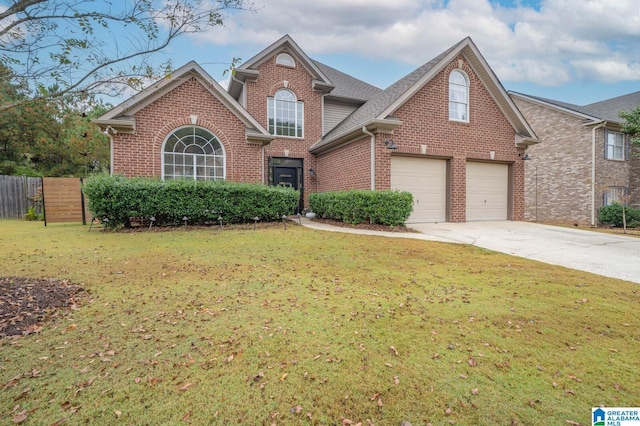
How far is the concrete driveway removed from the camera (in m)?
6.08

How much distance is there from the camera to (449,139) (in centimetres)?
1250

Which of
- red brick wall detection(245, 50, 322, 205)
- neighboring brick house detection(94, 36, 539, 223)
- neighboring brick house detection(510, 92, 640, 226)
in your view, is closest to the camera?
neighboring brick house detection(94, 36, 539, 223)

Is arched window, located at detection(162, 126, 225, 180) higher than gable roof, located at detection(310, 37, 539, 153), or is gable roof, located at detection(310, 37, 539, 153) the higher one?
gable roof, located at detection(310, 37, 539, 153)

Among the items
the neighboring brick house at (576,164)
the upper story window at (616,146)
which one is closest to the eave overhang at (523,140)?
the neighboring brick house at (576,164)

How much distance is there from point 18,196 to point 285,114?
1453cm

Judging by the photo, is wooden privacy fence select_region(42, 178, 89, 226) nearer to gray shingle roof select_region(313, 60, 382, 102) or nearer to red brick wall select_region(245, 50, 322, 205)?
red brick wall select_region(245, 50, 322, 205)

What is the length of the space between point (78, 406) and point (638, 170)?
25.2 m

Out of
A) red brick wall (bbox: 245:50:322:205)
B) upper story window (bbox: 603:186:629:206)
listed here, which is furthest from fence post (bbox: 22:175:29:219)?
upper story window (bbox: 603:186:629:206)

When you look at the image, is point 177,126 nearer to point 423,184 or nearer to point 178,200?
point 178,200

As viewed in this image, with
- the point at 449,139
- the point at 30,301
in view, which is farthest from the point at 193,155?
the point at 449,139

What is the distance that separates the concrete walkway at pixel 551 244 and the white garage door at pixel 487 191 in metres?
1.53

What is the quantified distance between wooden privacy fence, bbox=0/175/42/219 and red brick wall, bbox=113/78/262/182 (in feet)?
30.2

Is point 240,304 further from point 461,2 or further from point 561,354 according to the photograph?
point 461,2

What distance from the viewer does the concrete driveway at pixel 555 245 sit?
6077mm
